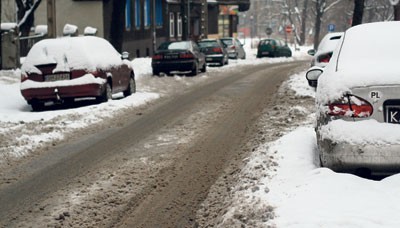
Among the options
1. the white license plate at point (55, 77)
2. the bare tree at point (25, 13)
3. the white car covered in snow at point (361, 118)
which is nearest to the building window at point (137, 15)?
the bare tree at point (25, 13)

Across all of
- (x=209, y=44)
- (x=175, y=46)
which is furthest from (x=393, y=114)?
(x=209, y=44)

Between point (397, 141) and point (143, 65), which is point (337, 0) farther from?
point (397, 141)

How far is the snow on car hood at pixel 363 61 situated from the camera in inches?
221

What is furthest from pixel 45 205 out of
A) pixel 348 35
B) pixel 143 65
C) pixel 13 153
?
pixel 143 65

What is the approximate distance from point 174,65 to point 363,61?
18777mm

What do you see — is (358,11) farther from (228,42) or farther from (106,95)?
(228,42)

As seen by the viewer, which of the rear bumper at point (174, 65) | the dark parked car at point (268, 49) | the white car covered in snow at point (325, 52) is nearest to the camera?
the white car covered in snow at point (325, 52)

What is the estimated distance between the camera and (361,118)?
18.2 feet

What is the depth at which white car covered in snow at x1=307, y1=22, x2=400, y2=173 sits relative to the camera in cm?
542

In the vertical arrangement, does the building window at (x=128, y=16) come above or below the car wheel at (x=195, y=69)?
above

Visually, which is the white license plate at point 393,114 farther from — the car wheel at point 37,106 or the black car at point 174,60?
the black car at point 174,60

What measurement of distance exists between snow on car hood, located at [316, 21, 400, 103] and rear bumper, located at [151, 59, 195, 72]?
1760 centimetres

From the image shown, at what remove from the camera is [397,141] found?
5.36 meters

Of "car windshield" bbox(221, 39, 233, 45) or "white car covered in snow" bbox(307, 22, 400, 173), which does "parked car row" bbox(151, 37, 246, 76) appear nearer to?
"car windshield" bbox(221, 39, 233, 45)
